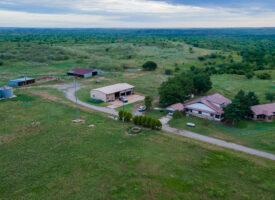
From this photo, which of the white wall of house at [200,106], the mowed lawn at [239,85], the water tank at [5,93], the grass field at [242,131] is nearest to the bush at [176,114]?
the grass field at [242,131]

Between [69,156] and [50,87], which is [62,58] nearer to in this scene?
[50,87]

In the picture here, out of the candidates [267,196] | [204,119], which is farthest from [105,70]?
[267,196]

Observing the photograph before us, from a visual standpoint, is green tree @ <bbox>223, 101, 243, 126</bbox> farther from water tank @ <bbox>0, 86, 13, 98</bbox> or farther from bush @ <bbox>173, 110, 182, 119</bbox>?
water tank @ <bbox>0, 86, 13, 98</bbox>

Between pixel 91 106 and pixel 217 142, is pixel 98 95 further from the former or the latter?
pixel 217 142

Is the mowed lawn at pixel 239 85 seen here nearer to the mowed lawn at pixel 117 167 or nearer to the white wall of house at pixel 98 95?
the white wall of house at pixel 98 95

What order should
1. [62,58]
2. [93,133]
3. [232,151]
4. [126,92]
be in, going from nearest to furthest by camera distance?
1. [232,151]
2. [93,133]
3. [126,92]
4. [62,58]

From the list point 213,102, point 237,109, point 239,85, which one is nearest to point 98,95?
point 213,102
